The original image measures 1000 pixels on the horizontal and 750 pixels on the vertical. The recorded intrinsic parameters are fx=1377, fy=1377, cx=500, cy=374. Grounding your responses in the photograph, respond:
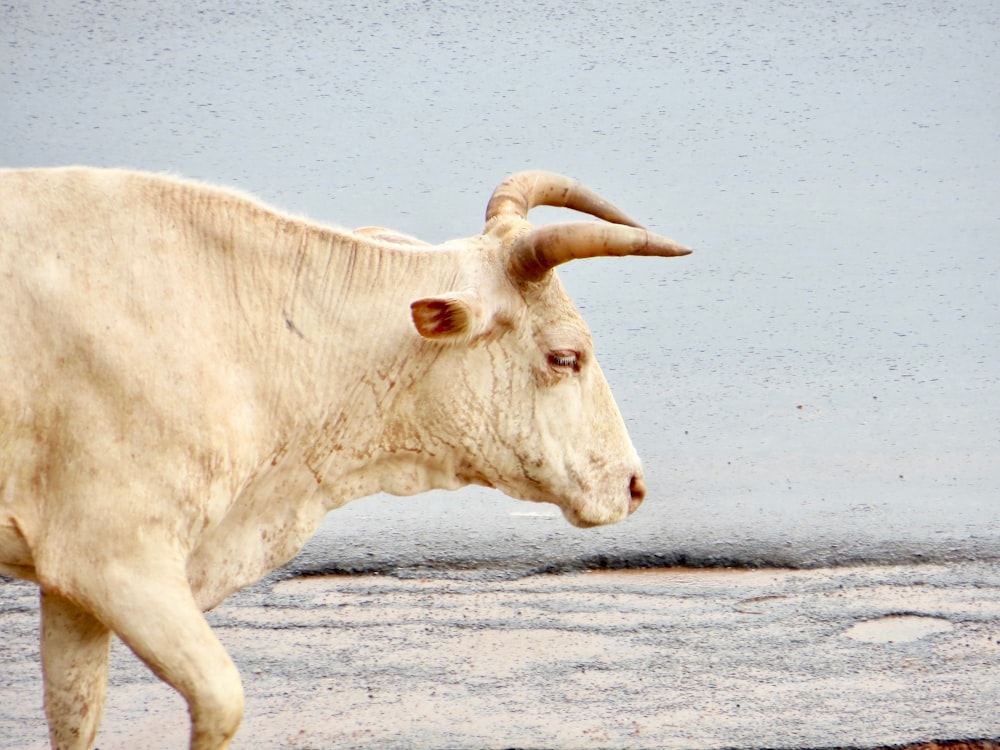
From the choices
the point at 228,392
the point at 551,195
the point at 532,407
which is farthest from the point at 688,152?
the point at 228,392

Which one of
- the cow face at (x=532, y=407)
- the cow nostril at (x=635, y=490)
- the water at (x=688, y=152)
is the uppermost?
the water at (x=688, y=152)

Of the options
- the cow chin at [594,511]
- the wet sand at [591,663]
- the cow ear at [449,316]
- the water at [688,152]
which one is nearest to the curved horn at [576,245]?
the cow ear at [449,316]

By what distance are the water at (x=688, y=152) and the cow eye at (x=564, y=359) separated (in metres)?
3.13

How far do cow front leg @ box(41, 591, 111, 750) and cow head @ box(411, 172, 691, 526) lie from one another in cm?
91

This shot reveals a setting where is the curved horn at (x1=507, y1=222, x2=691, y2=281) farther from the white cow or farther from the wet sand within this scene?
the wet sand

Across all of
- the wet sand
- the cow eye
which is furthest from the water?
the cow eye

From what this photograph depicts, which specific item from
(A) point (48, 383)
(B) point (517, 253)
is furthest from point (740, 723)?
(A) point (48, 383)

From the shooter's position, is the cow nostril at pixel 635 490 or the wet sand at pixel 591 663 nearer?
the cow nostril at pixel 635 490

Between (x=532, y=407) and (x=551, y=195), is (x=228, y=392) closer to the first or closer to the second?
(x=532, y=407)

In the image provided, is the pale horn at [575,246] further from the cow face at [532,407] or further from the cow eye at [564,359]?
the cow eye at [564,359]

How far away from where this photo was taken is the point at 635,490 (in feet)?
10.8

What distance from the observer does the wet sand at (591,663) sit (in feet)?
13.5

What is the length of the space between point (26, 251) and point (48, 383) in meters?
0.28

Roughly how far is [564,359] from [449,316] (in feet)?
1.12
